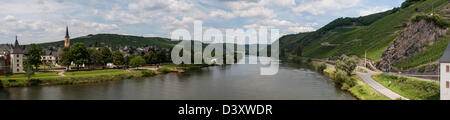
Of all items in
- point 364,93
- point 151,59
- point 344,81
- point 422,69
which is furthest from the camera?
point 151,59

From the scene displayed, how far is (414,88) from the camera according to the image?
35250 millimetres

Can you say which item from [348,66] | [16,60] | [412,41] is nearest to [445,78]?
[348,66]

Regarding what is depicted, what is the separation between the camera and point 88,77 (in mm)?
50188

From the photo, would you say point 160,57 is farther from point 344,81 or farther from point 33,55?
point 344,81

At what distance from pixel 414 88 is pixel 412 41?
3077cm

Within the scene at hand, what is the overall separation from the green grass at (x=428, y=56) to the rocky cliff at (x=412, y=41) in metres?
1.83

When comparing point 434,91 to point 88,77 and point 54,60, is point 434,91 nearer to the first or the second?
point 88,77

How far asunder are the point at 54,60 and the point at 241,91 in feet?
261

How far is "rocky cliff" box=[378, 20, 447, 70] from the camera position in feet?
186

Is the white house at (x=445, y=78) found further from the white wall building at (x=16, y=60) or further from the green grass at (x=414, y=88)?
the white wall building at (x=16, y=60)

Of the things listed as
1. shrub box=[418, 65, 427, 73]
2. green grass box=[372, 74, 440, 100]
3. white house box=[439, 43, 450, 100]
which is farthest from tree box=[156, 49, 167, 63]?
white house box=[439, 43, 450, 100]

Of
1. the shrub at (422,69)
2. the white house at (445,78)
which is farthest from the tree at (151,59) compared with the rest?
the white house at (445,78)

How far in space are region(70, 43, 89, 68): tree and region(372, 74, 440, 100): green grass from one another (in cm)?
6556
